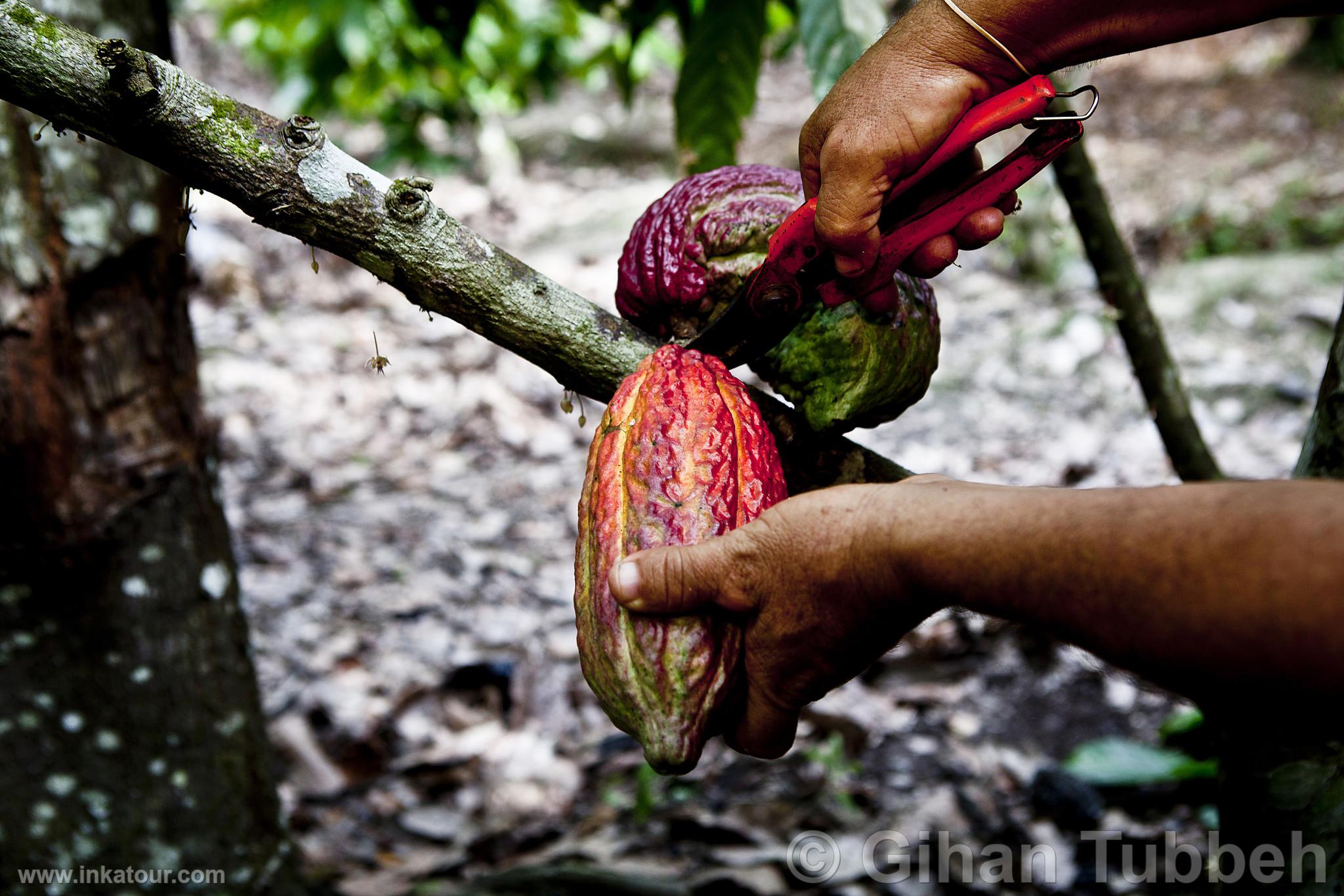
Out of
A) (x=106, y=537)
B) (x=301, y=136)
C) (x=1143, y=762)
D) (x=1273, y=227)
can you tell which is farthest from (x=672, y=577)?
(x=1273, y=227)

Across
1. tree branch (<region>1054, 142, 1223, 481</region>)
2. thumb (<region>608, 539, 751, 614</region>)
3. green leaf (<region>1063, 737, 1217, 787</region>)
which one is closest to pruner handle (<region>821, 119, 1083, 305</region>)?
thumb (<region>608, 539, 751, 614</region>)

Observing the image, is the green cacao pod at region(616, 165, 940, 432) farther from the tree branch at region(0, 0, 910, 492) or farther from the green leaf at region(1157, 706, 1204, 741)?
the green leaf at region(1157, 706, 1204, 741)

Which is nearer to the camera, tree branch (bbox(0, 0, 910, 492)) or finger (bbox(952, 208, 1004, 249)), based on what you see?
tree branch (bbox(0, 0, 910, 492))

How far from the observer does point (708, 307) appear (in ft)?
3.69

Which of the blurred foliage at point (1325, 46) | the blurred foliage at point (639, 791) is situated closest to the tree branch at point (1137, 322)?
the blurred foliage at point (639, 791)

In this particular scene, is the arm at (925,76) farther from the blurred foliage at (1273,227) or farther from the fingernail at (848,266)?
the blurred foliage at (1273,227)

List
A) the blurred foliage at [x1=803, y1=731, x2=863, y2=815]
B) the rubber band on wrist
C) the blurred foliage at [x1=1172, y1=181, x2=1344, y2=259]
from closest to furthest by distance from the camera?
1. the rubber band on wrist
2. the blurred foliage at [x1=803, y1=731, x2=863, y2=815]
3. the blurred foliage at [x1=1172, y1=181, x2=1344, y2=259]

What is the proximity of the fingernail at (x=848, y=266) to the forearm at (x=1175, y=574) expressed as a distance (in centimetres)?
32

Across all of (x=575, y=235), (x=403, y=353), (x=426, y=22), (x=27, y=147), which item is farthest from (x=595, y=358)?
(x=575, y=235)

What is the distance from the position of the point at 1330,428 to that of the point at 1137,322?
1.82ft

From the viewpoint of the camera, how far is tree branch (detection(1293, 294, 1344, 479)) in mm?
1113

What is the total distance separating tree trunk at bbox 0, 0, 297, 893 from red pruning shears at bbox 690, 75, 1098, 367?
1.07 meters

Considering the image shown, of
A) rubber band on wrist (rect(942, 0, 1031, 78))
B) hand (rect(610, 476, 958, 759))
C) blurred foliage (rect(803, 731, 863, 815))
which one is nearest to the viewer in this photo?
hand (rect(610, 476, 958, 759))

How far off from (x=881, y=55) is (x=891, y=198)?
144mm
